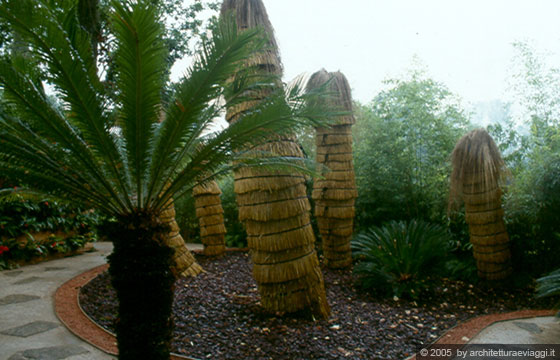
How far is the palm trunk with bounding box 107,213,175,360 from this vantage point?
2.38 metres

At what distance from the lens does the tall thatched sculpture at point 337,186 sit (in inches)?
219

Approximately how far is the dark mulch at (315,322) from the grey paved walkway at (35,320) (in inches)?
15.3

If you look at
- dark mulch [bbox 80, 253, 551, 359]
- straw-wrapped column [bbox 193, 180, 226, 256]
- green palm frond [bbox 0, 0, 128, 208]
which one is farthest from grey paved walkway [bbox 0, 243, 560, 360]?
straw-wrapped column [bbox 193, 180, 226, 256]

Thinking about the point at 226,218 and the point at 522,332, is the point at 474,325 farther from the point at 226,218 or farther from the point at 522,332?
the point at 226,218

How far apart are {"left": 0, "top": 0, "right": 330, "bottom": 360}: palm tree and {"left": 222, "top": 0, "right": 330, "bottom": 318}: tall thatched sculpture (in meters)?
0.90

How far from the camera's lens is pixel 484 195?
4758 millimetres

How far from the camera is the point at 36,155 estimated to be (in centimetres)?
240

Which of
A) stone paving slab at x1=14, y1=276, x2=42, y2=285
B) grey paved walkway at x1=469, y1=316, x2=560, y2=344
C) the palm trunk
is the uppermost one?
the palm trunk

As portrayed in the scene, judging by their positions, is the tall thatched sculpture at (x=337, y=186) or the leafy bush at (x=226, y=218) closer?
the tall thatched sculpture at (x=337, y=186)

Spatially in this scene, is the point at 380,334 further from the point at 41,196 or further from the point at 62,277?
the point at 62,277

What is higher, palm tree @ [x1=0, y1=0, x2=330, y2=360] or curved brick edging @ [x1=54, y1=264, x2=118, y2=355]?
palm tree @ [x1=0, y1=0, x2=330, y2=360]

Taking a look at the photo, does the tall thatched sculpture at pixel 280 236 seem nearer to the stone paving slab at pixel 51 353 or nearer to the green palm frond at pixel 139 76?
the green palm frond at pixel 139 76

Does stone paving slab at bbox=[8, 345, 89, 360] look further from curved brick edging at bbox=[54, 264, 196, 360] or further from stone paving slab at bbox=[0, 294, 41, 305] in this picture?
stone paving slab at bbox=[0, 294, 41, 305]

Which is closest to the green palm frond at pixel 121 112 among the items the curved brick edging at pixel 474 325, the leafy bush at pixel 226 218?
the curved brick edging at pixel 474 325
